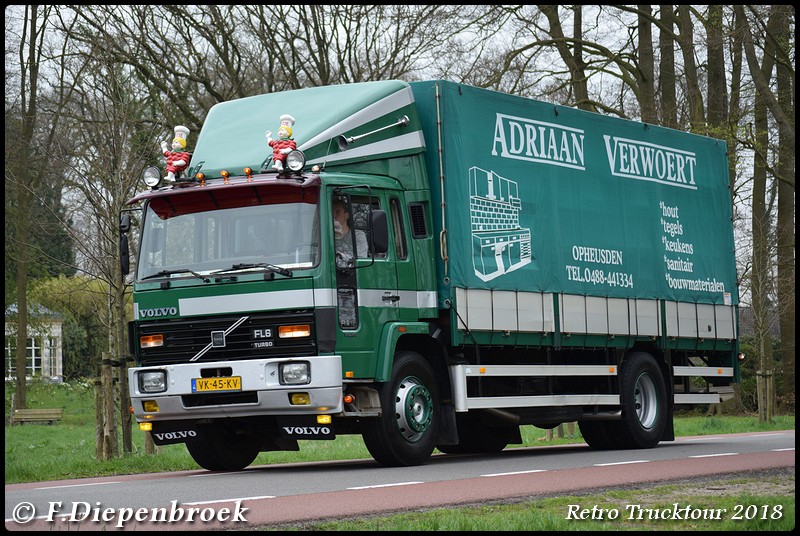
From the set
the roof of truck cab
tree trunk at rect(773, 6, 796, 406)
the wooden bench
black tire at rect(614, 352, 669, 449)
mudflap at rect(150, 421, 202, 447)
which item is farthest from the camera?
the wooden bench

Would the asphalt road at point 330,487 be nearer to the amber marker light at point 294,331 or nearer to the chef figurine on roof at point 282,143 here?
the amber marker light at point 294,331

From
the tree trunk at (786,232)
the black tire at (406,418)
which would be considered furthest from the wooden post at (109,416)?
the tree trunk at (786,232)

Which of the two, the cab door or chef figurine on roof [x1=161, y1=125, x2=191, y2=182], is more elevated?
chef figurine on roof [x1=161, y1=125, x2=191, y2=182]

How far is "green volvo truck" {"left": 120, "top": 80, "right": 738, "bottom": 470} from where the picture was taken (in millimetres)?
13648

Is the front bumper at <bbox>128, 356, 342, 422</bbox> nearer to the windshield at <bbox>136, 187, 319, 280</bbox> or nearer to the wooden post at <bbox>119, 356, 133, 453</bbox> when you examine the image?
the windshield at <bbox>136, 187, 319, 280</bbox>

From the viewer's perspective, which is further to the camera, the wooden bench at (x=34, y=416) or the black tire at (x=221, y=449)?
the wooden bench at (x=34, y=416)

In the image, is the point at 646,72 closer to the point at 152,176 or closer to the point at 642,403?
the point at 642,403

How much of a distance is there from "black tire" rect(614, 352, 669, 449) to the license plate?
6.60 metres

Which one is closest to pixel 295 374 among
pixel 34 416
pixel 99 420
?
pixel 99 420

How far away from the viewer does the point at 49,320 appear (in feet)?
155

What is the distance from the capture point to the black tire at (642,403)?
59.7 ft

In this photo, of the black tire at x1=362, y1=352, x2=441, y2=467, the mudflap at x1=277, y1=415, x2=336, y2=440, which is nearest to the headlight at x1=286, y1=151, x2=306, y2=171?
the black tire at x1=362, y1=352, x2=441, y2=467

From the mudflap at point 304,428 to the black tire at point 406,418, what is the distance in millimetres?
648

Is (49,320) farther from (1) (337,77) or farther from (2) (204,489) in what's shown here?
(2) (204,489)
